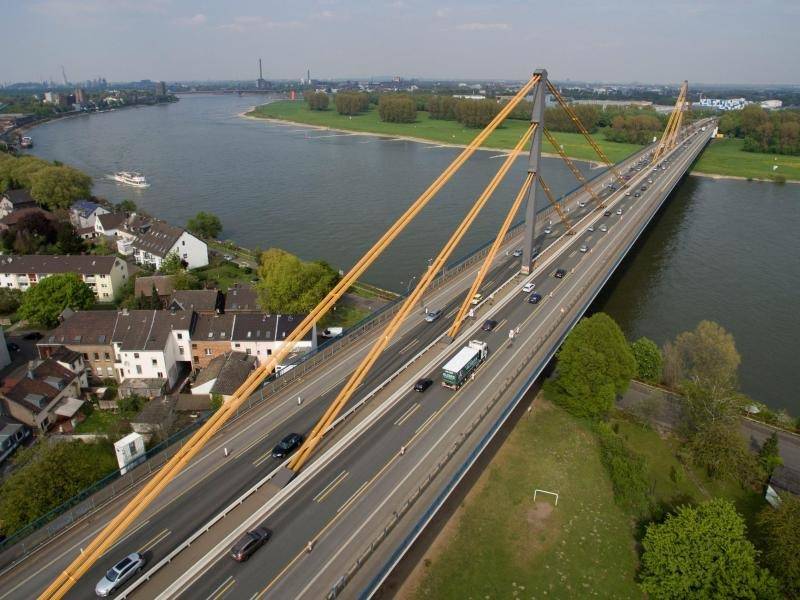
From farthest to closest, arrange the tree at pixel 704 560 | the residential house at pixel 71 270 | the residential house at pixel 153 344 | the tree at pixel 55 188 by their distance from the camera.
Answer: the tree at pixel 55 188 → the residential house at pixel 71 270 → the residential house at pixel 153 344 → the tree at pixel 704 560

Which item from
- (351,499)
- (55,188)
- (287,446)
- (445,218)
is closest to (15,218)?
(55,188)

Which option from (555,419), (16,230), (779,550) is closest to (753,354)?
(555,419)

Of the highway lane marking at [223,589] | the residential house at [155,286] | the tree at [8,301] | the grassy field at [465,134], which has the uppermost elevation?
the grassy field at [465,134]

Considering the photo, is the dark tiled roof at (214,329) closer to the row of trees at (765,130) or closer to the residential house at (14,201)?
the residential house at (14,201)

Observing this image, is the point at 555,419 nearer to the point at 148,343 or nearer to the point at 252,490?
the point at 252,490

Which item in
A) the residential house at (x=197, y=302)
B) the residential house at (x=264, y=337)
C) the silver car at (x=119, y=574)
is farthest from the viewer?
the residential house at (x=197, y=302)

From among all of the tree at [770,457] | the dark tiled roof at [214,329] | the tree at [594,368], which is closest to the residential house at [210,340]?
the dark tiled roof at [214,329]
